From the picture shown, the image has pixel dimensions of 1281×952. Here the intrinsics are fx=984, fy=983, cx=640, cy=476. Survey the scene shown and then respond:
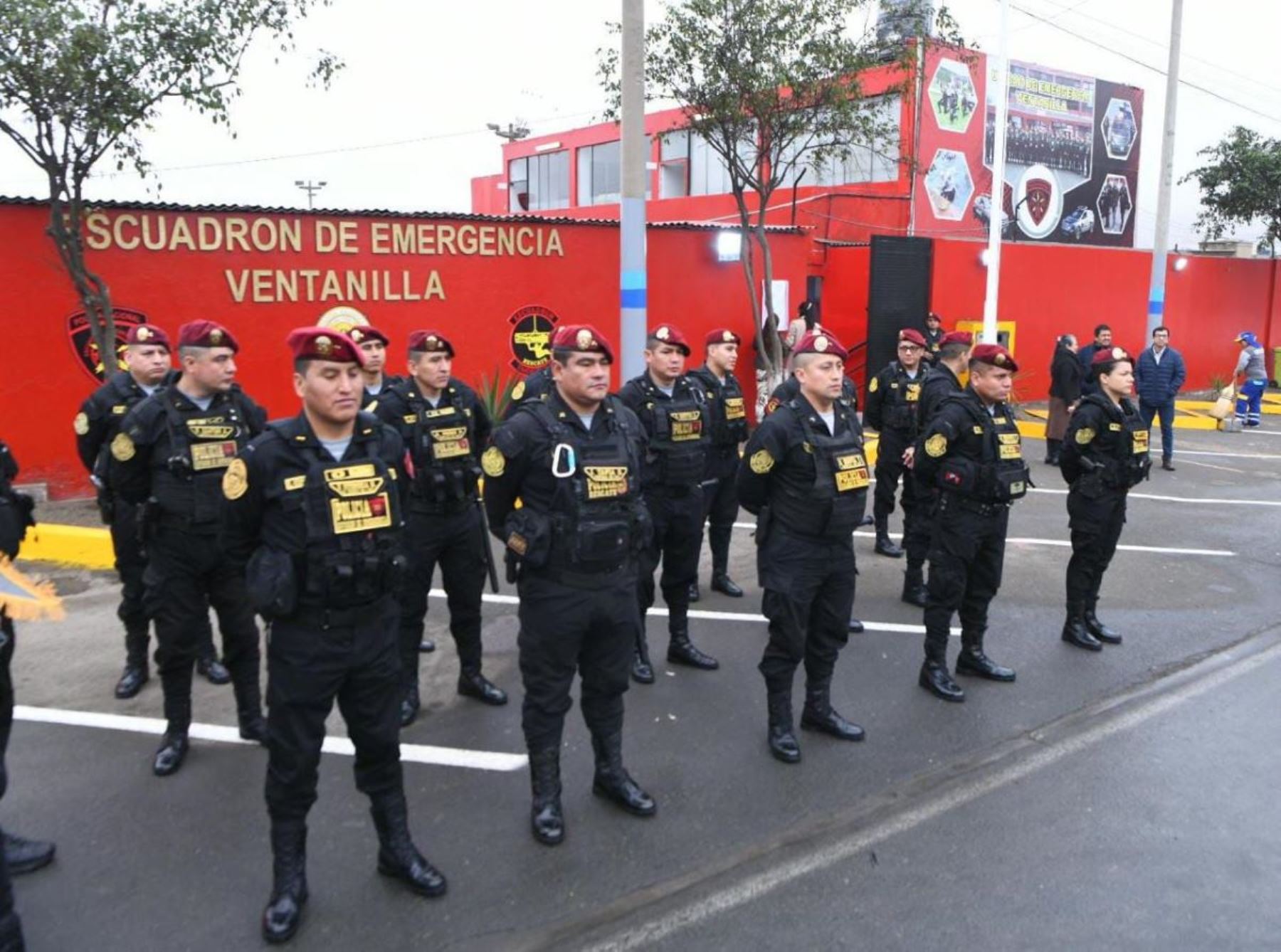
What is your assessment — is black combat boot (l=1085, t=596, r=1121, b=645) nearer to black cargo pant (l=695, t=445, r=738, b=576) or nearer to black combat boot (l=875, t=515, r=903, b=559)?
black combat boot (l=875, t=515, r=903, b=559)

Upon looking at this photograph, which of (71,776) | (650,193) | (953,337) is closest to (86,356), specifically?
(71,776)

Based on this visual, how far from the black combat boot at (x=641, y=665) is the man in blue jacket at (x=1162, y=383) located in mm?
9794

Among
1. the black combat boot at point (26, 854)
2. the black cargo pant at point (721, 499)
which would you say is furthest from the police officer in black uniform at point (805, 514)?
the black combat boot at point (26, 854)

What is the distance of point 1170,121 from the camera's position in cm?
1761

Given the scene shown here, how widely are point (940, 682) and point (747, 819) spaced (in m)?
1.83

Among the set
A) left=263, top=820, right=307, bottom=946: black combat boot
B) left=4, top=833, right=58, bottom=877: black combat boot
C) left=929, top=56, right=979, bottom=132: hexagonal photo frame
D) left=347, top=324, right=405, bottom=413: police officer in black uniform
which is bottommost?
left=4, top=833, right=58, bottom=877: black combat boot

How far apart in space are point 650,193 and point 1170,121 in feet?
51.2

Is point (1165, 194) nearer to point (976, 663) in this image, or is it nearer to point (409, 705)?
point (976, 663)

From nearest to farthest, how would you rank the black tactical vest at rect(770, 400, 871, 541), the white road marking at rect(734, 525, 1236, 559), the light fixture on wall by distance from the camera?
1. the black tactical vest at rect(770, 400, 871, 541)
2. the white road marking at rect(734, 525, 1236, 559)
3. the light fixture on wall

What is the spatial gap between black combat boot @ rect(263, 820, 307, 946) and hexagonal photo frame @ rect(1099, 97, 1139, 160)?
29474 millimetres

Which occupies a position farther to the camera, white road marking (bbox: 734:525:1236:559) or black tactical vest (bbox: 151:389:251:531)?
white road marking (bbox: 734:525:1236:559)

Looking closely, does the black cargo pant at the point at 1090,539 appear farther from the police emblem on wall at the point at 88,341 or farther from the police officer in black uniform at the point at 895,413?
the police emblem on wall at the point at 88,341

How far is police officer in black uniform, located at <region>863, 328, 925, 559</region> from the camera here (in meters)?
8.09

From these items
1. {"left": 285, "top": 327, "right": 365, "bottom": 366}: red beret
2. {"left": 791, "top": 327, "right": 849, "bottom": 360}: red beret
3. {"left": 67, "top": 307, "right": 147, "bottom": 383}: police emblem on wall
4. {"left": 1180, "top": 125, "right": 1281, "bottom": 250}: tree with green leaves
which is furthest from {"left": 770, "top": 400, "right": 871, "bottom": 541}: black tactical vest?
{"left": 1180, "top": 125, "right": 1281, "bottom": 250}: tree with green leaves
